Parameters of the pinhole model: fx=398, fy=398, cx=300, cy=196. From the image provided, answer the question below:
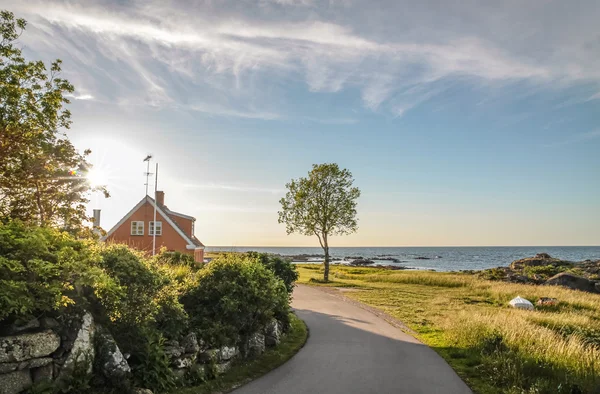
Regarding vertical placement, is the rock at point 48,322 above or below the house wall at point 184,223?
below

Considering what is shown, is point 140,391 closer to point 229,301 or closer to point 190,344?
point 190,344

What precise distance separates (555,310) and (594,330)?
8.17 metres

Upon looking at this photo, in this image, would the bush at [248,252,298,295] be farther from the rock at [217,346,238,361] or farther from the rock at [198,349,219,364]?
the rock at [198,349,219,364]

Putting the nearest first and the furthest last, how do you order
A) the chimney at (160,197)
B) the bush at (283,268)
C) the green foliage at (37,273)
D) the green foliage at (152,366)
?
1. the green foliage at (37,273)
2. the green foliage at (152,366)
3. the bush at (283,268)
4. the chimney at (160,197)

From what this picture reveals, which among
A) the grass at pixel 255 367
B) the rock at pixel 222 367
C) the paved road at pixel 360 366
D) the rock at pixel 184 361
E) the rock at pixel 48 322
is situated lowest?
the paved road at pixel 360 366

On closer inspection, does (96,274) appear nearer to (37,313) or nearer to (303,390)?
(37,313)

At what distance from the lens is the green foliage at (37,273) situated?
Result: 7.85m

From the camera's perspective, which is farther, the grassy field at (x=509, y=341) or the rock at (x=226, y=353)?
the rock at (x=226, y=353)

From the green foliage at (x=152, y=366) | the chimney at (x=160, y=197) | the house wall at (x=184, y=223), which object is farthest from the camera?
the house wall at (x=184, y=223)

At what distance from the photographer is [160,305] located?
1132cm

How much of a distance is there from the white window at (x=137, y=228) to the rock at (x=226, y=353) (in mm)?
29882

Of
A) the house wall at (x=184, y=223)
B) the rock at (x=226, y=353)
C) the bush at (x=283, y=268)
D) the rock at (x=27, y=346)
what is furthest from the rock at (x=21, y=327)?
the house wall at (x=184, y=223)

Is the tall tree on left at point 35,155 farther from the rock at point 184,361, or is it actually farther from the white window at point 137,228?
the white window at point 137,228

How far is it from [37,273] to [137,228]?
33.0 metres
